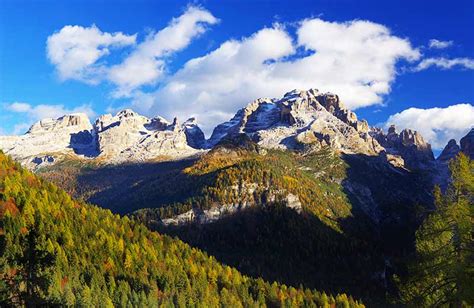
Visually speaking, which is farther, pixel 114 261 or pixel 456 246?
pixel 114 261

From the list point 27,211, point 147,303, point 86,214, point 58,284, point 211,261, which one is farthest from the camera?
point 211,261

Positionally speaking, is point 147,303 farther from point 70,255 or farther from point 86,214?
point 86,214

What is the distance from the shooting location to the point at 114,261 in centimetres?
15575

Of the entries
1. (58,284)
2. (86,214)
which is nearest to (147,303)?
(58,284)

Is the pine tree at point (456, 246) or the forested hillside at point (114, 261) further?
the forested hillside at point (114, 261)

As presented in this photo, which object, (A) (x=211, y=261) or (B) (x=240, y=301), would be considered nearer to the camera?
(B) (x=240, y=301)

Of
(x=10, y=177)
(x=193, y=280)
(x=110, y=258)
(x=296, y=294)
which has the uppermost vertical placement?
(x=10, y=177)

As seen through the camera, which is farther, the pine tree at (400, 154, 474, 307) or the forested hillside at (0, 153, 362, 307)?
the forested hillside at (0, 153, 362, 307)

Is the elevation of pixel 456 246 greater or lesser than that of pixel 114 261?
lesser

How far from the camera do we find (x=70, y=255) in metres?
142

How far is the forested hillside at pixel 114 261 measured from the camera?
129m

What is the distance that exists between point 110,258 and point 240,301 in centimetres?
4552

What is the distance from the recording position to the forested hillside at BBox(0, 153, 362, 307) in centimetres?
12891

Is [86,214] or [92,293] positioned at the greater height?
[86,214]
